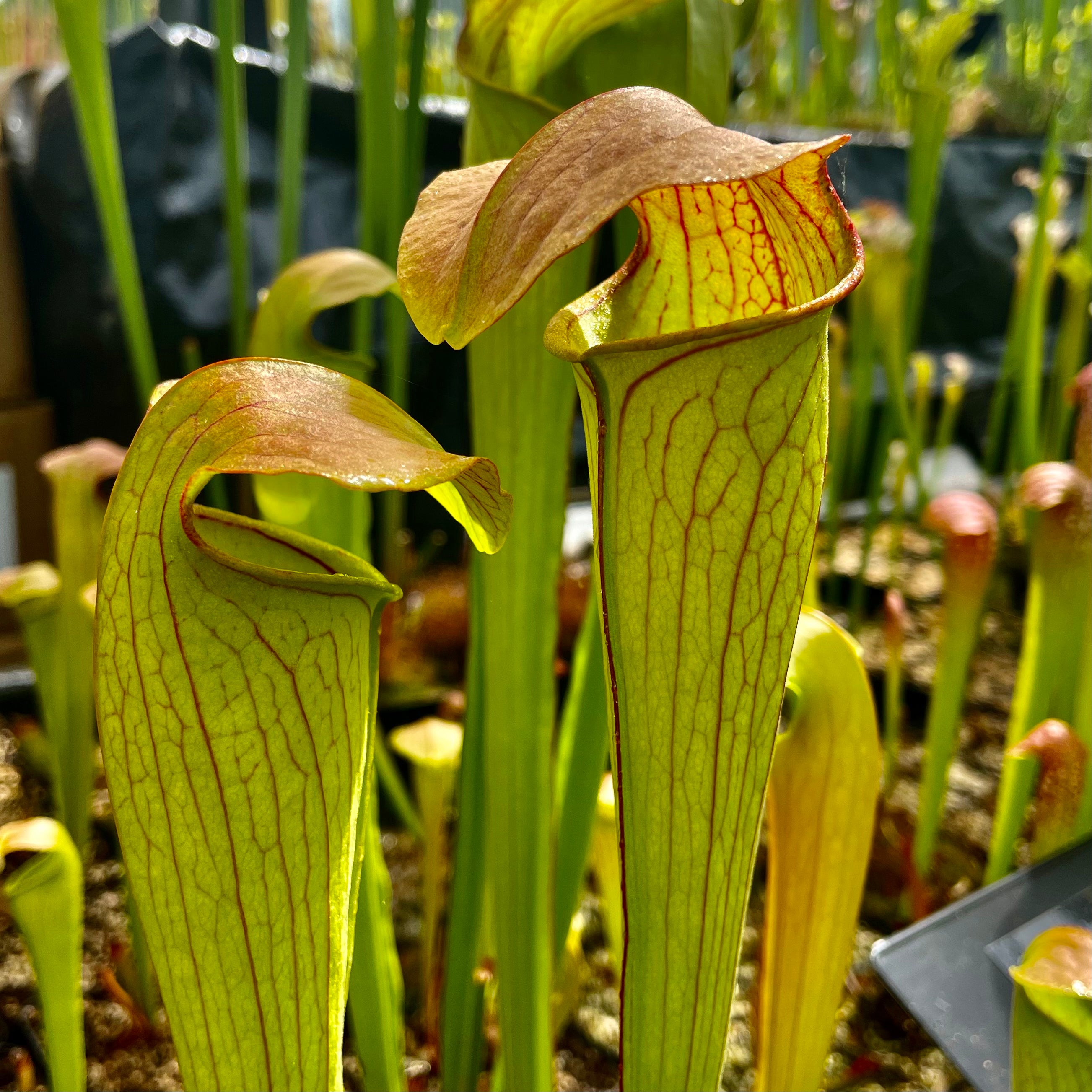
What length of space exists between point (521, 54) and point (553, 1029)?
A: 0.67 metres

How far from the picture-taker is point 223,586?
28 centimetres

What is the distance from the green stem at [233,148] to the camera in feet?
2.08

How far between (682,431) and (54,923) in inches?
16.7

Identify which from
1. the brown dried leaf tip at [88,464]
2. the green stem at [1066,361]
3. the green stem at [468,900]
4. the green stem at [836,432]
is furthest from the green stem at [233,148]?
the green stem at [1066,361]

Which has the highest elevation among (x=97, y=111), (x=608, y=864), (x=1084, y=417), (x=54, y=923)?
(x=97, y=111)

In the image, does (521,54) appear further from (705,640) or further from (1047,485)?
(1047,485)

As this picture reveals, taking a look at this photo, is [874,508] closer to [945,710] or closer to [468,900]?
[945,710]

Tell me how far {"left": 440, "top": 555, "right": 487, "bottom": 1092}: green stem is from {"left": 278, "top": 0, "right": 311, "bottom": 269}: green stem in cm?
50

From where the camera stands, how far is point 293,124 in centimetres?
85

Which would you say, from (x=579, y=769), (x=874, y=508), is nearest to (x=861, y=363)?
(x=874, y=508)

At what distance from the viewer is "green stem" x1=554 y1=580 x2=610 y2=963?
0.50 metres

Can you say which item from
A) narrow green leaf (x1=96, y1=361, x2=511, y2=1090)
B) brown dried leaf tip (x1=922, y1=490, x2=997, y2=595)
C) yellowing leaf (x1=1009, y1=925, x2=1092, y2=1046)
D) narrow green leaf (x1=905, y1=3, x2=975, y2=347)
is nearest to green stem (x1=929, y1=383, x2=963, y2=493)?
narrow green leaf (x1=905, y1=3, x2=975, y2=347)

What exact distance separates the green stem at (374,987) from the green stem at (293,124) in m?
0.60

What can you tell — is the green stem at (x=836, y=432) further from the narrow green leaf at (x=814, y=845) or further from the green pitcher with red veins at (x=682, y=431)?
the green pitcher with red veins at (x=682, y=431)
